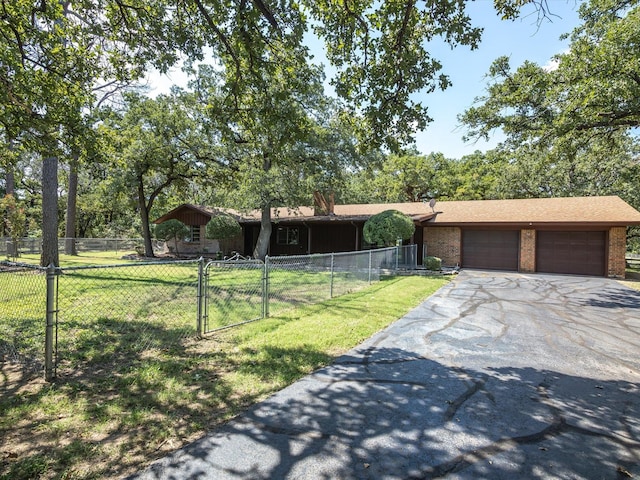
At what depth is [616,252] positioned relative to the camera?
1506cm

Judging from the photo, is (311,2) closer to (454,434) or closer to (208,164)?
(454,434)

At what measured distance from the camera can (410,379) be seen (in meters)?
3.89

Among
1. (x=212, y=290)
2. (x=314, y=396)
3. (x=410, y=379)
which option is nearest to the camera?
(x=314, y=396)

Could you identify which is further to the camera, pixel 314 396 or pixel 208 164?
pixel 208 164

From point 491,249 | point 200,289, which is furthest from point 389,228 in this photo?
point 200,289

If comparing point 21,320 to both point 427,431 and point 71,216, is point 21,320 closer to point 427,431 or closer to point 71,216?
point 427,431

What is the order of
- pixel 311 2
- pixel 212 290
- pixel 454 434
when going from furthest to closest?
pixel 212 290 → pixel 311 2 → pixel 454 434

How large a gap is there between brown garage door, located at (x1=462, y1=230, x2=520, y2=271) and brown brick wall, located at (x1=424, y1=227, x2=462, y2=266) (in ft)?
1.26

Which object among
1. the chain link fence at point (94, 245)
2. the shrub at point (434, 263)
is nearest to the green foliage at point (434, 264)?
the shrub at point (434, 263)

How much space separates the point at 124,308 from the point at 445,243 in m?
15.9

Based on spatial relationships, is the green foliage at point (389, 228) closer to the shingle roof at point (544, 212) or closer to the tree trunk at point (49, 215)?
the shingle roof at point (544, 212)

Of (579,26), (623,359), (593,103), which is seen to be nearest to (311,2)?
(623,359)

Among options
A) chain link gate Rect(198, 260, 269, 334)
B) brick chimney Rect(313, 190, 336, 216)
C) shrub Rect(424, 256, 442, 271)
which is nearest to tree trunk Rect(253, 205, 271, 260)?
brick chimney Rect(313, 190, 336, 216)

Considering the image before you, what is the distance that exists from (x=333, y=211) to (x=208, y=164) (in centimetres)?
806
